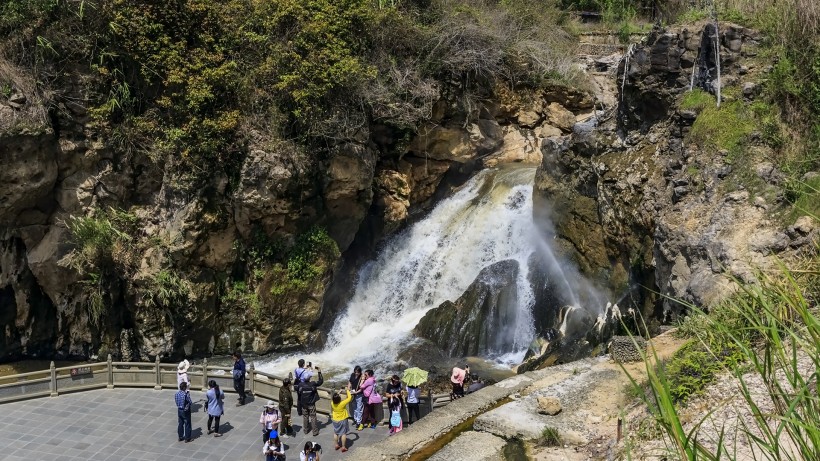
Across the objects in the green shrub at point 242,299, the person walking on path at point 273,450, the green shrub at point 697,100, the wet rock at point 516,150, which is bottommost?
the person walking on path at point 273,450

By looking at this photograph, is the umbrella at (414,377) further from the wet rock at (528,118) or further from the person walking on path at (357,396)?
the wet rock at (528,118)

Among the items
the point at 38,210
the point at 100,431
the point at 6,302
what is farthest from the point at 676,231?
the point at 6,302

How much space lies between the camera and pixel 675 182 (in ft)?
48.5

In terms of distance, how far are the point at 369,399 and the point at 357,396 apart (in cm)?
26

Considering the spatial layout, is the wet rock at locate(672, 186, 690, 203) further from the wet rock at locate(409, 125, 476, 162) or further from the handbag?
the wet rock at locate(409, 125, 476, 162)

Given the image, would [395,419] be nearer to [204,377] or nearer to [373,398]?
[373,398]

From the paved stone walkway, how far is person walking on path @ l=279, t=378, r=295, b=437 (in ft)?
0.69

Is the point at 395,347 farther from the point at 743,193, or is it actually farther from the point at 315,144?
the point at 743,193

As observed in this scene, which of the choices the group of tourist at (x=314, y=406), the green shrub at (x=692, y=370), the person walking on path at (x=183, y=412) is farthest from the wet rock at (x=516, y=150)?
the green shrub at (x=692, y=370)

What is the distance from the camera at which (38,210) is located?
765 inches

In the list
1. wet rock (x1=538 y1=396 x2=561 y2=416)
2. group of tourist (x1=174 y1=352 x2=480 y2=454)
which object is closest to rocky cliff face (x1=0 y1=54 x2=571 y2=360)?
group of tourist (x1=174 y1=352 x2=480 y2=454)

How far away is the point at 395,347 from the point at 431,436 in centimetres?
999

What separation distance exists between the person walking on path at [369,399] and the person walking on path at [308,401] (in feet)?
2.90

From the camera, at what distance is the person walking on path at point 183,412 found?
11.6 m
